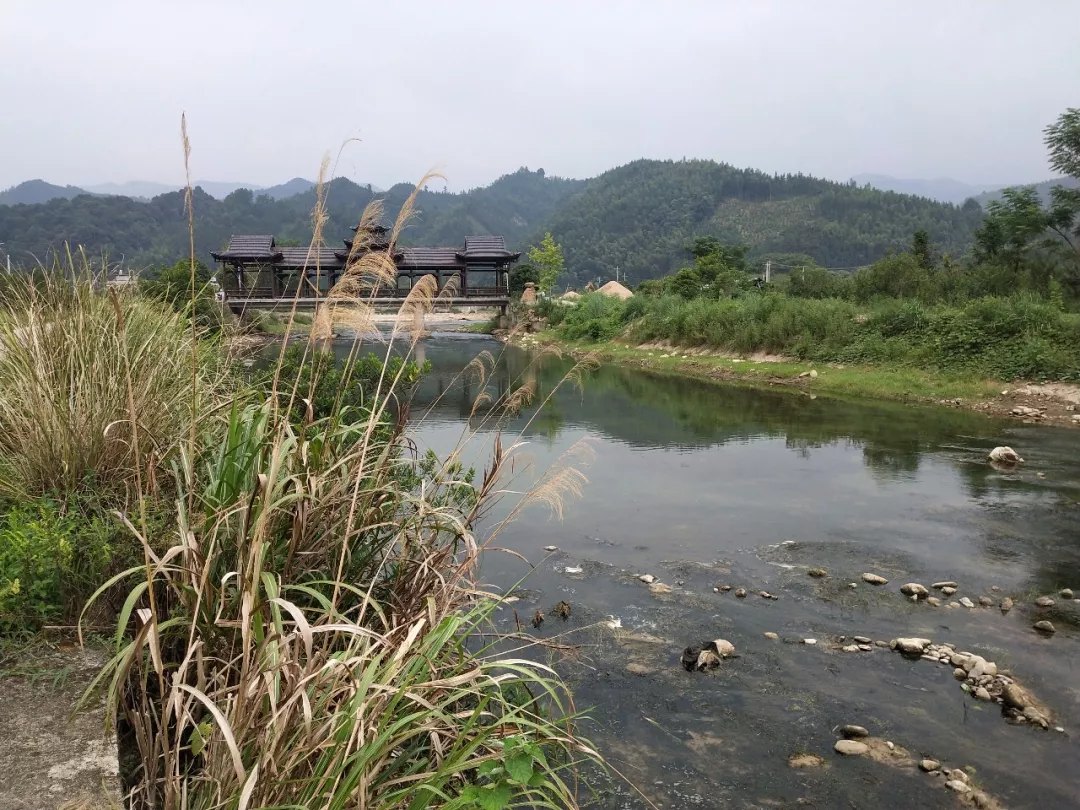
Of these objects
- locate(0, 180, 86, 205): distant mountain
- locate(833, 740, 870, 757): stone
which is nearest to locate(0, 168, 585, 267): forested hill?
locate(833, 740, 870, 757): stone

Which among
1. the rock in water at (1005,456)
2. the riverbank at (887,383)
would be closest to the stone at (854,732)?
the riverbank at (887,383)

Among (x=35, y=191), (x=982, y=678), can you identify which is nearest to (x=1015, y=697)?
(x=982, y=678)

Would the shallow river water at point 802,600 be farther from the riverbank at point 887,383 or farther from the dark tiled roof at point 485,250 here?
the dark tiled roof at point 485,250

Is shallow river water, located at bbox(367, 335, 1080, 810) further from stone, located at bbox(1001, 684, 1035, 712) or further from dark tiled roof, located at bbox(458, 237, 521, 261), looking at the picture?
dark tiled roof, located at bbox(458, 237, 521, 261)

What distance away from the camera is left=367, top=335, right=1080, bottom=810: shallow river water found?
3.90 m

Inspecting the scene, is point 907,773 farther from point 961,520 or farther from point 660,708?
point 961,520

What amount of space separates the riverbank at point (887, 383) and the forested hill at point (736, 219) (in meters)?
61.8

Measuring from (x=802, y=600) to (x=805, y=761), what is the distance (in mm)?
2201

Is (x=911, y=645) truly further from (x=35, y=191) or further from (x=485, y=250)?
(x=35, y=191)

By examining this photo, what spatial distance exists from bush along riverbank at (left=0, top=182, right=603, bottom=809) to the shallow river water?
2.66 ft

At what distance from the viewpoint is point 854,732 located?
418 cm

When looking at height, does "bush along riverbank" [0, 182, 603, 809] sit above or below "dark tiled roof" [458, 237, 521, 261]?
below

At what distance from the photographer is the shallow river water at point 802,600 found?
12.8ft

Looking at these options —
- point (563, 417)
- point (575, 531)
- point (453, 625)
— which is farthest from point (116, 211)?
point (453, 625)
